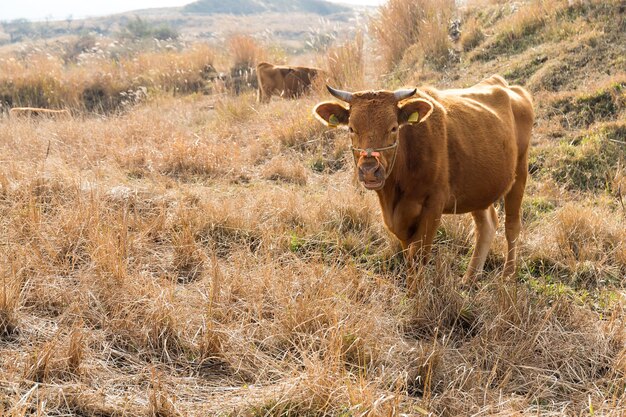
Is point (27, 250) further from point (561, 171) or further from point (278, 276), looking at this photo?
point (561, 171)

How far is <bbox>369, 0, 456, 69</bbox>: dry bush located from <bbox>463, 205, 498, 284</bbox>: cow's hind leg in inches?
285

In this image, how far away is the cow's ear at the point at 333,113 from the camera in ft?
13.7

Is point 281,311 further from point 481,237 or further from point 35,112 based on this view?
point 35,112

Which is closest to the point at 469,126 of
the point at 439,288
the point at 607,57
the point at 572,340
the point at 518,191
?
the point at 518,191

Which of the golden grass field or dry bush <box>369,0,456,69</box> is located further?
dry bush <box>369,0,456,69</box>

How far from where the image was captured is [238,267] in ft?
13.7

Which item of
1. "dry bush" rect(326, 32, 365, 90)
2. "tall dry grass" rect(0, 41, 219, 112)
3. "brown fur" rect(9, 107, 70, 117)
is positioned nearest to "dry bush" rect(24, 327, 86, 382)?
"dry bush" rect(326, 32, 365, 90)

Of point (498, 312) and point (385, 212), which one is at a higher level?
point (385, 212)

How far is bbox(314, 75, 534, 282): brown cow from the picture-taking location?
393cm

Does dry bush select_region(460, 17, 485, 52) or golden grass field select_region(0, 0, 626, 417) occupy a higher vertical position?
dry bush select_region(460, 17, 485, 52)

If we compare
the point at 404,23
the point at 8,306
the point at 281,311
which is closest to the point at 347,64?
the point at 404,23

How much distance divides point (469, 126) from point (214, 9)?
285ft

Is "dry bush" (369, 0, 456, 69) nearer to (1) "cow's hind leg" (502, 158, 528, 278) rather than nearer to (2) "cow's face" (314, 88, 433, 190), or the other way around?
(1) "cow's hind leg" (502, 158, 528, 278)

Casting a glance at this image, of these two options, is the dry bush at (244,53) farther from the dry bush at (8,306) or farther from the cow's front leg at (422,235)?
the dry bush at (8,306)
